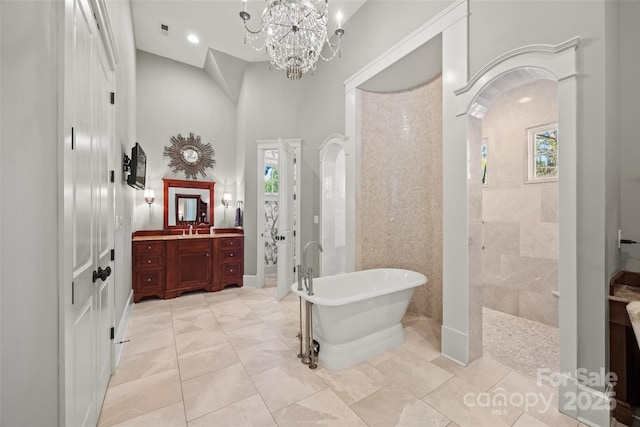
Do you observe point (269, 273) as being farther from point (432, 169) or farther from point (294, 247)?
point (432, 169)

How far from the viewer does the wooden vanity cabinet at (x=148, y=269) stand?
3826 mm

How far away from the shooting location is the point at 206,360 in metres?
2.37

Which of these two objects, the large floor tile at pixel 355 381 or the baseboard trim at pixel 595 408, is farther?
the large floor tile at pixel 355 381

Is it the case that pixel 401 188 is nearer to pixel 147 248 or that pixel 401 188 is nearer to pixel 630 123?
pixel 630 123

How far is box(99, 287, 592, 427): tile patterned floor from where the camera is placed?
1.69 meters

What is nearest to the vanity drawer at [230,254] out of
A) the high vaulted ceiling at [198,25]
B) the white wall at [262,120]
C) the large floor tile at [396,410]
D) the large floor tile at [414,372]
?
the white wall at [262,120]

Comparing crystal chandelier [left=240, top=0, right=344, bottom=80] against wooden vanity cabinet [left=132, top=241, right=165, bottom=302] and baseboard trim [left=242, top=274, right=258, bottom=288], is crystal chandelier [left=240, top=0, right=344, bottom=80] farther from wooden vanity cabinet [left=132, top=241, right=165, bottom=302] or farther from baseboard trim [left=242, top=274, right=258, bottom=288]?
baseboard trim [left=242, top=274, right=258, bottom=288]

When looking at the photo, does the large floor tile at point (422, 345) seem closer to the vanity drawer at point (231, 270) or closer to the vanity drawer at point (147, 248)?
the vanity drawer at point (231, 270)

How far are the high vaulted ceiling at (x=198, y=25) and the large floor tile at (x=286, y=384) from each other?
14.4 feet

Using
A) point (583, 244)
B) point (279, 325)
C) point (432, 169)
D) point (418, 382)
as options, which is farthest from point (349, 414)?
point (432, 169)

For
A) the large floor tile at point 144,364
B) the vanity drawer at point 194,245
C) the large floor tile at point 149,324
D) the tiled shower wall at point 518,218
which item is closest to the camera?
the large floor tile at point 144,364

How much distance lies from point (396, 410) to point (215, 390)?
1315mm

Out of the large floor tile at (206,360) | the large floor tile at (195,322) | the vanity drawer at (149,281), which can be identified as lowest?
the large floor tile at (195,322)

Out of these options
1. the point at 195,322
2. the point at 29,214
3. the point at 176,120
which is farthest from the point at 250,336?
the point at 176,120
